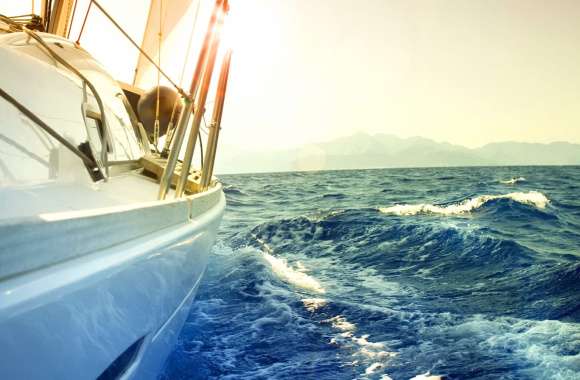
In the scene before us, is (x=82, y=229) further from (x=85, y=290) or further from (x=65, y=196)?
(x=65, y=196)

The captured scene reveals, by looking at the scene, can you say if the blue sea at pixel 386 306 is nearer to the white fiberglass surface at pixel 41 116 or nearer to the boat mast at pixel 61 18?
the white fiberglass surface at pixel 41 116

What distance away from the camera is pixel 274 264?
777 centimetres

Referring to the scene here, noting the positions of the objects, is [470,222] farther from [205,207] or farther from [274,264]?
[205,207]

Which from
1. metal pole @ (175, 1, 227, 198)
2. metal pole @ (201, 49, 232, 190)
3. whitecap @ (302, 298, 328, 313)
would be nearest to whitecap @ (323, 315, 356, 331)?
whitecap @ (302, 298, 328, 313)

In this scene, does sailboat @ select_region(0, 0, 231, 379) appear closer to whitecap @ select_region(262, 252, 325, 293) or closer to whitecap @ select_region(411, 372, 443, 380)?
whitecap @ select_region(411, 372, 443, 380)

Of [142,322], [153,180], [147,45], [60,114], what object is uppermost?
[147,45]

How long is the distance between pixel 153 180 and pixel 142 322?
5.76 ft

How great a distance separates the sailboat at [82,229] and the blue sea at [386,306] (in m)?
1.73

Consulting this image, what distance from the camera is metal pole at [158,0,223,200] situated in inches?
83.9

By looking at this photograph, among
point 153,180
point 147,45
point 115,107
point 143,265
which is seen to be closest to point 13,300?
point 143,265

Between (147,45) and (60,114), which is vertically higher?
(147,45)

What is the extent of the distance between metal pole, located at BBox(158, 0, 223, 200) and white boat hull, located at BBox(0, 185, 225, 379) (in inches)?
9.6

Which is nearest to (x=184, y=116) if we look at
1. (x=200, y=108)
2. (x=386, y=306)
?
(x=200, y=108)

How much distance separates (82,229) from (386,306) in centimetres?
477
